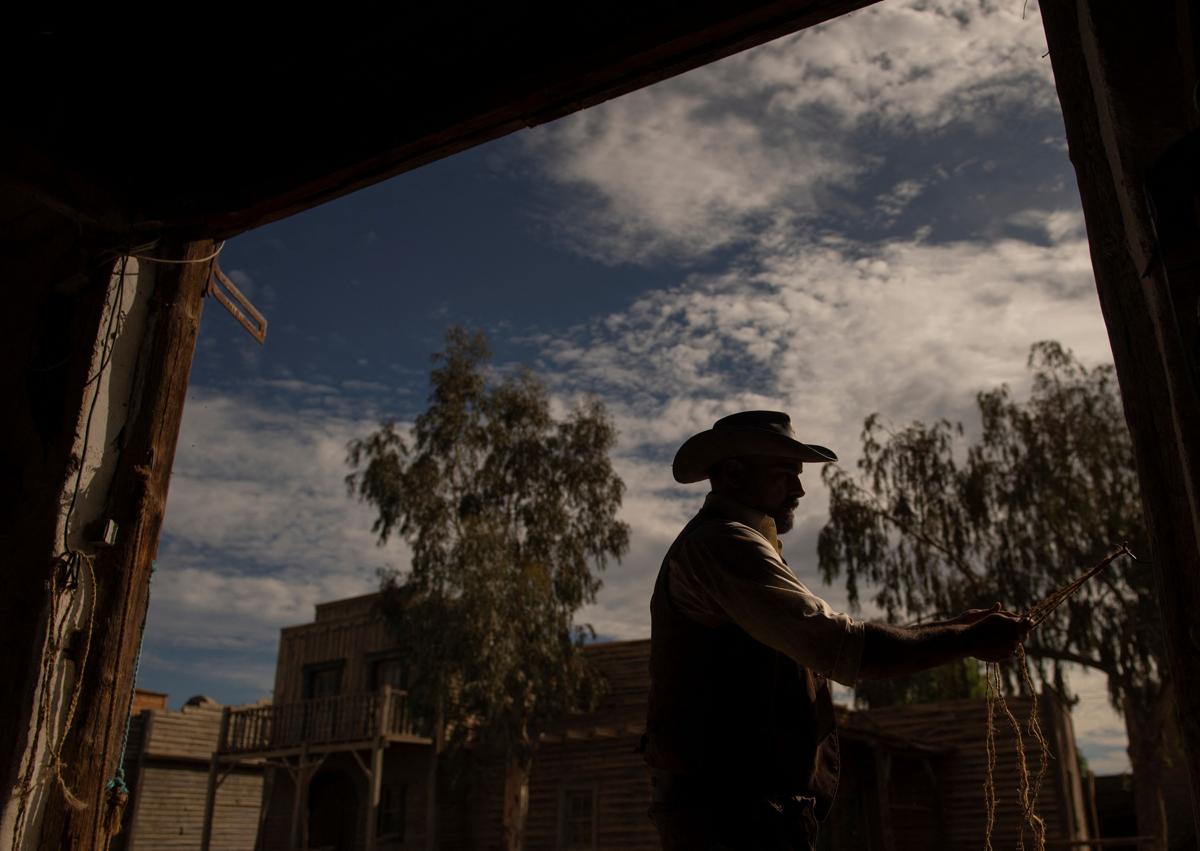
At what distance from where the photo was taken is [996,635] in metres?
1.95

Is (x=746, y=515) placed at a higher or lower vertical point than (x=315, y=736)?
lower

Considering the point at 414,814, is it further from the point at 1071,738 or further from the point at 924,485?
the point at 1071,738

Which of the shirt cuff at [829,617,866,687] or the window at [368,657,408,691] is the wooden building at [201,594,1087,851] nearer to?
the window at [368,657,408,691]

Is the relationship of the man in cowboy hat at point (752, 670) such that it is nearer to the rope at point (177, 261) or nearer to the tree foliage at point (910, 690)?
the rope at point (177, 261)

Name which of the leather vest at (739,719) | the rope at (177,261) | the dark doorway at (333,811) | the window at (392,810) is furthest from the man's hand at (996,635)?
the dark doorway at (333,811)

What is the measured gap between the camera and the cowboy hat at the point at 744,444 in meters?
2.51

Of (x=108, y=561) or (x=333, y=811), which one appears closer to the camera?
(x=108, y=561)

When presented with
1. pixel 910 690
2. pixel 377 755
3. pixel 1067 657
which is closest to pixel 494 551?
pixel 377 755

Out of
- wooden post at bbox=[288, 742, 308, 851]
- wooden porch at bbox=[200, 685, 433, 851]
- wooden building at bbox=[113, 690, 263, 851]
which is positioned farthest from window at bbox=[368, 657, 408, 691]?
wooden building at bbox=[113, 690, 263, 851]

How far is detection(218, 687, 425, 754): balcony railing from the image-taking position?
64.3 feet

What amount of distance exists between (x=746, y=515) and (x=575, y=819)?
58.8 feet

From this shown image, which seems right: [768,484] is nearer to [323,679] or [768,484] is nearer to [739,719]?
[739,719]

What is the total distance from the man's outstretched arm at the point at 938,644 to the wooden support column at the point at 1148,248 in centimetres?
30

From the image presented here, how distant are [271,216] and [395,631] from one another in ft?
56.8
